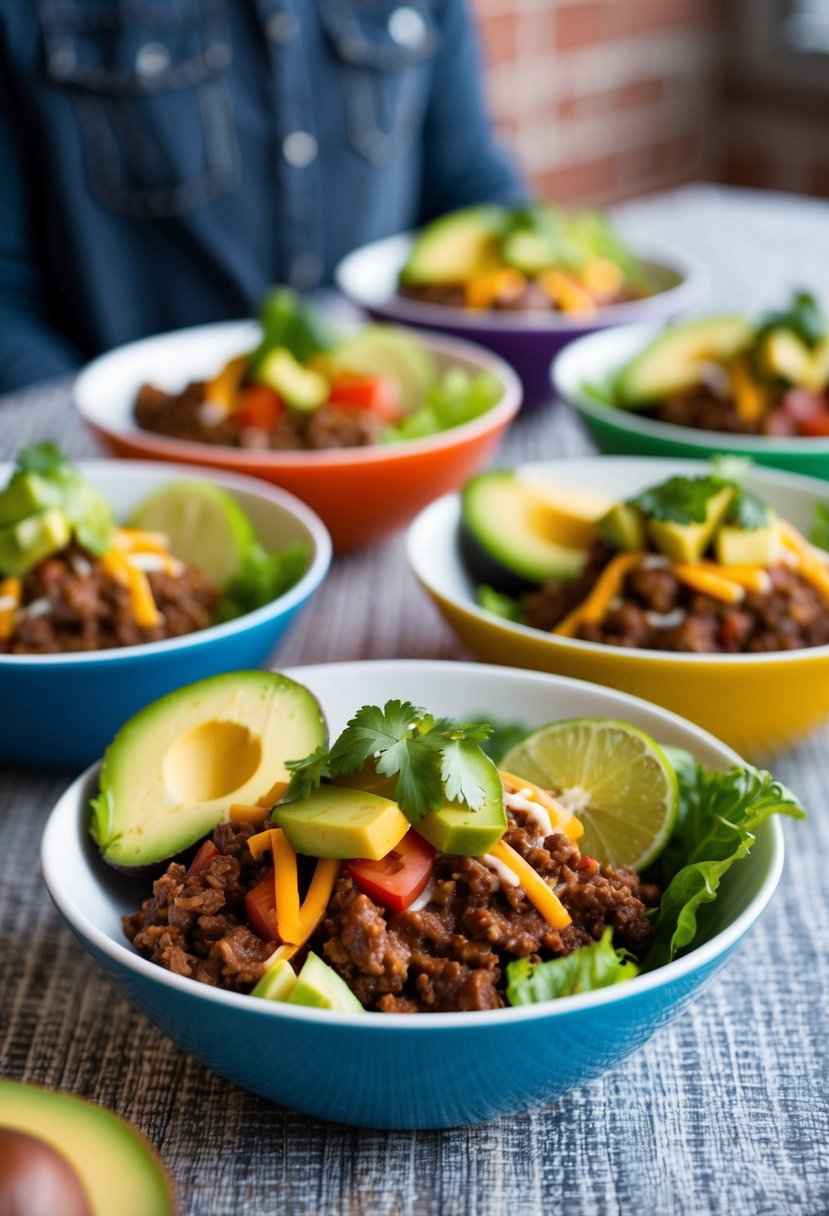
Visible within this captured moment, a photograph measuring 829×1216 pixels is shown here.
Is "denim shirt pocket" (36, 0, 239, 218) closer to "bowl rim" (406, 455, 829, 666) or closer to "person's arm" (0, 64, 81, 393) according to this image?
"person's arm" (0, 64, 81, 393)

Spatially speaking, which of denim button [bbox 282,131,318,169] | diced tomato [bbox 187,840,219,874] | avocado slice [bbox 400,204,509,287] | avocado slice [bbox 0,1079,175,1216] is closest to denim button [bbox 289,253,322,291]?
denim button [bbox 282,131,318,169]

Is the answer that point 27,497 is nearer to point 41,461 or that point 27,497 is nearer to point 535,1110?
point 41,461

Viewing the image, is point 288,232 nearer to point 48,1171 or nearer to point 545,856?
point 545,856

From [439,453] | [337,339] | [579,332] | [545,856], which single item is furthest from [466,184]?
[545,856]

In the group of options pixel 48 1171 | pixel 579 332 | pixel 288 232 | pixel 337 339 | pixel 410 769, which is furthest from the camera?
pixel 288 232

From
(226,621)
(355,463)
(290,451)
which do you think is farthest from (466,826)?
(290,451)

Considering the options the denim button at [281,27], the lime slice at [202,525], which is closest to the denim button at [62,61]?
the denim button at [281,27]
